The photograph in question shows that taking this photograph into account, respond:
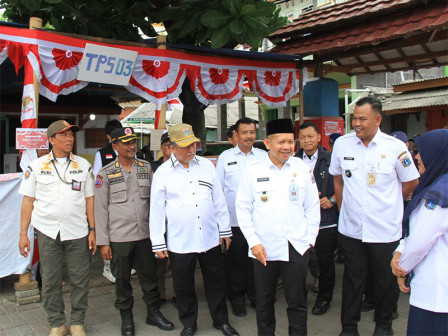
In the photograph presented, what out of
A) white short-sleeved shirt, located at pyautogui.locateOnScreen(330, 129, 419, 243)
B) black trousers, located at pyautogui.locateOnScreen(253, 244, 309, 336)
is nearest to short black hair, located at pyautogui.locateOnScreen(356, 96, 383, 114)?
white short-sleeved shirt, located at pyautogui.locateOnScreen(330, 129, 419, 243)

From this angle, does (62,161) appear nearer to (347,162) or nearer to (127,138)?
(127,138)

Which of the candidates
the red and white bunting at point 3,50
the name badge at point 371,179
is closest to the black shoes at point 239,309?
the name badge at point 371,179

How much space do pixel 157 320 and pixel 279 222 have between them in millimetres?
1763

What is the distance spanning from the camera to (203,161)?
3.98m

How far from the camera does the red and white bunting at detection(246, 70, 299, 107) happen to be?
6.69 meters

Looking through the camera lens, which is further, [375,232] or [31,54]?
[31,54]

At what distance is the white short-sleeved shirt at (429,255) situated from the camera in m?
2.29

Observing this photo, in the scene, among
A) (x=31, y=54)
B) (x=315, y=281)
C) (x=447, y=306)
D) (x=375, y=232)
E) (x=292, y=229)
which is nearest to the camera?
(x=447, y=306)

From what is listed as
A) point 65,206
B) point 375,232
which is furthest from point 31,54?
point 375,232

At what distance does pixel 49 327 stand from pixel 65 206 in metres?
1.30

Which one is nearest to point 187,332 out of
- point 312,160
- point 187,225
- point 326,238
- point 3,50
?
point 187,225

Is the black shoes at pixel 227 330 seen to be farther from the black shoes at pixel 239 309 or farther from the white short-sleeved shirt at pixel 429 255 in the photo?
the white short-sleeved shirt at pixel 429 255

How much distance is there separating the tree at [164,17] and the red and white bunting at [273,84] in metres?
0.71

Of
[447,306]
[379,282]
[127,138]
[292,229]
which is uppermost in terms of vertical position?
[127,138]
